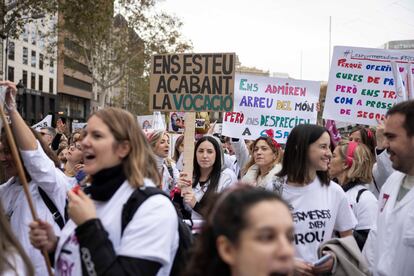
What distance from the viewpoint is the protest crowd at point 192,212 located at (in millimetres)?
1974

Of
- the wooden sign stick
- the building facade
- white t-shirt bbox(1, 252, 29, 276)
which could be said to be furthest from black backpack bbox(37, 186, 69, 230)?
the building facade

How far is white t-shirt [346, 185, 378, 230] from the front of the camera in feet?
13.6

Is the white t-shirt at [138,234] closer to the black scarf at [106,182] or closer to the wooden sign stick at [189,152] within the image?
the black scarf at [106,182]

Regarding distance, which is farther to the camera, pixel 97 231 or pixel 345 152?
pixel 345 152

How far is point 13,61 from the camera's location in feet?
141

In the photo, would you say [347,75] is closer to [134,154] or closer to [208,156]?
[208,156]

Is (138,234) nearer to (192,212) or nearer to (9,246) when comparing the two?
(9,246)

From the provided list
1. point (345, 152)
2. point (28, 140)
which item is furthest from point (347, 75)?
point (28, 140)

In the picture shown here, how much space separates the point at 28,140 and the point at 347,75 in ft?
15.5

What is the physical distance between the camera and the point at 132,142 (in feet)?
8.41

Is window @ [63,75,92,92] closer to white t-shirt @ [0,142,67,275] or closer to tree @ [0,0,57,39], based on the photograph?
tree @ [0,0,57,39]

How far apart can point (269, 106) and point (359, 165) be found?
3099mm

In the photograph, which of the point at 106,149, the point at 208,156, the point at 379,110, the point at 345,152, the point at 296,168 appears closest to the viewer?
the point at 106,149

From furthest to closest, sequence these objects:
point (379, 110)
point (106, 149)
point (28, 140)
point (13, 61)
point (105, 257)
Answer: point (13, 61), point (379, 110), point (28, 140), point (106, 149), point (105, 257)
